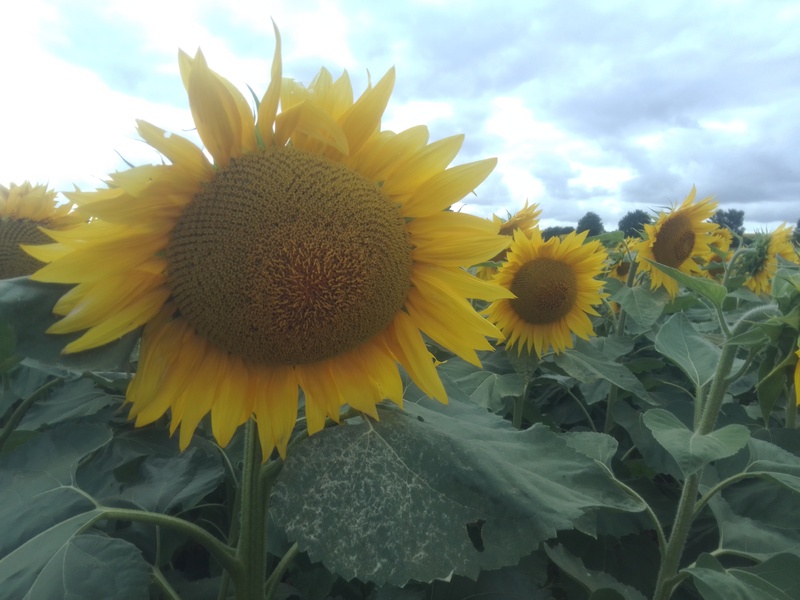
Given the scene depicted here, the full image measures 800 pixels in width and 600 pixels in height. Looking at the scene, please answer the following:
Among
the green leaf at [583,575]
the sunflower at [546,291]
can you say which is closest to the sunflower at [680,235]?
the sunflower at [546,291]

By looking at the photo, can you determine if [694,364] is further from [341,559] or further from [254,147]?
[254,147]

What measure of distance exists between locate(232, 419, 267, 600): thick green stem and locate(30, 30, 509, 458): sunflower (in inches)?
3.3

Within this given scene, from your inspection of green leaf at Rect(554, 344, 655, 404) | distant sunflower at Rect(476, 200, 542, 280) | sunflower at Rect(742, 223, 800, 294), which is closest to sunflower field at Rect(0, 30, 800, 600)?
green leaf at Rect(554, 344, 655, 404)

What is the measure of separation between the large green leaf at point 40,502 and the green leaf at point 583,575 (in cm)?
117

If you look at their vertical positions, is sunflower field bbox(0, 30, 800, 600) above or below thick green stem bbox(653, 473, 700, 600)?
above

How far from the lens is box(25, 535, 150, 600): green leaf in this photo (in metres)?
0.98

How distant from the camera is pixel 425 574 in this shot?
3.26 feet

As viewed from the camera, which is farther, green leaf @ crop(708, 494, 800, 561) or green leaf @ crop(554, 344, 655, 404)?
green leaf @ crop(554, 344, 655, 404)

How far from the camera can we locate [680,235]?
4.05m

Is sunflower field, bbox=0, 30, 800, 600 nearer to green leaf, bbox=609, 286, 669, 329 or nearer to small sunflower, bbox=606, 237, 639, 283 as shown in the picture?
green leaf, bbox=609, 286, 669, 329

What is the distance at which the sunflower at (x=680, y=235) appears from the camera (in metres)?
4.03

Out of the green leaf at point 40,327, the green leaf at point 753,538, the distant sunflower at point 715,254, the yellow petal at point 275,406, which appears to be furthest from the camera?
the distant sunflower at point 715,254

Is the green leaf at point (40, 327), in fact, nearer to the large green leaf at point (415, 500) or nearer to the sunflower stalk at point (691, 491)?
the large green leaf at point (415, 500)

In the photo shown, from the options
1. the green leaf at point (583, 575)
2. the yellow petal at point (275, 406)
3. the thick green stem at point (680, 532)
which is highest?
the yellow petal at point (275, 406)
